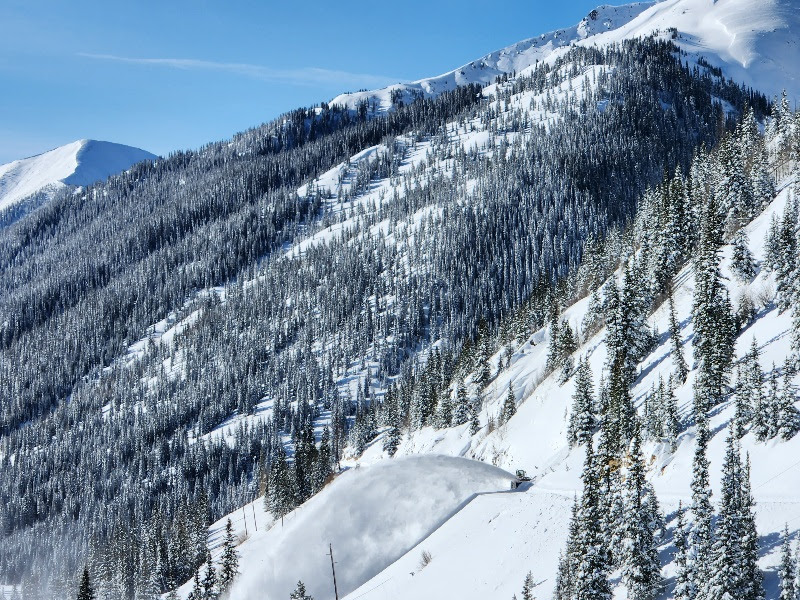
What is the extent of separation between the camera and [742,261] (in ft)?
233

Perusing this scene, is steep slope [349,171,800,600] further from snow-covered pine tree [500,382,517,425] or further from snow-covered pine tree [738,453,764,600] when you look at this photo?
snow-covered pine tree [500,382,517,425]

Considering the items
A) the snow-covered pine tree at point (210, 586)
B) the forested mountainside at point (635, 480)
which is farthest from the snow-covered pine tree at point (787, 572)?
the snow-covered pine tree at point (210, 586)

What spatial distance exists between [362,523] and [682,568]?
21248mm

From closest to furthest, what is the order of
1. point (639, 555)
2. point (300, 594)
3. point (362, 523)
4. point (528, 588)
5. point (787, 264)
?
point (639, 555)
point (528, 588)
point (300, 594)
point (362, 523)
point (787, 264)

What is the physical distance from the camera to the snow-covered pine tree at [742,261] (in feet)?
232

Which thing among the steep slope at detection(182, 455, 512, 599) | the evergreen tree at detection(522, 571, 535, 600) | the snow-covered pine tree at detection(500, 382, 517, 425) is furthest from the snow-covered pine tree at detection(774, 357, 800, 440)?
the snow-covered pine tree at detection(500, 382, 517, 425)

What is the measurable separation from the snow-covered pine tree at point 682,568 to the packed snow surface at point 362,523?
1650cm

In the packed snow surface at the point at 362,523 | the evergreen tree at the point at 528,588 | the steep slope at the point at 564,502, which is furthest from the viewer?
the packed snow surface at the point at 362,523

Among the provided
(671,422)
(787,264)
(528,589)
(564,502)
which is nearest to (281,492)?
(564,502)

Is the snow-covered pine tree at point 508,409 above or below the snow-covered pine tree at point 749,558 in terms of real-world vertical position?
above

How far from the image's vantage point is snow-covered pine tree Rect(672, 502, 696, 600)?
35.2 m

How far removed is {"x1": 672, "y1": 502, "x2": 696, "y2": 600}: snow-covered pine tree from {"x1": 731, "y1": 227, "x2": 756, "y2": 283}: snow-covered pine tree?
4270 centimetres

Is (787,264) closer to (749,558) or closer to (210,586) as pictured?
(749,558)

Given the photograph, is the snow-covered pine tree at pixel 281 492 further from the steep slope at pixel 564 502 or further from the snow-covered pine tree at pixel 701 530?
the snow-covered pine tree at pixel 701 530
